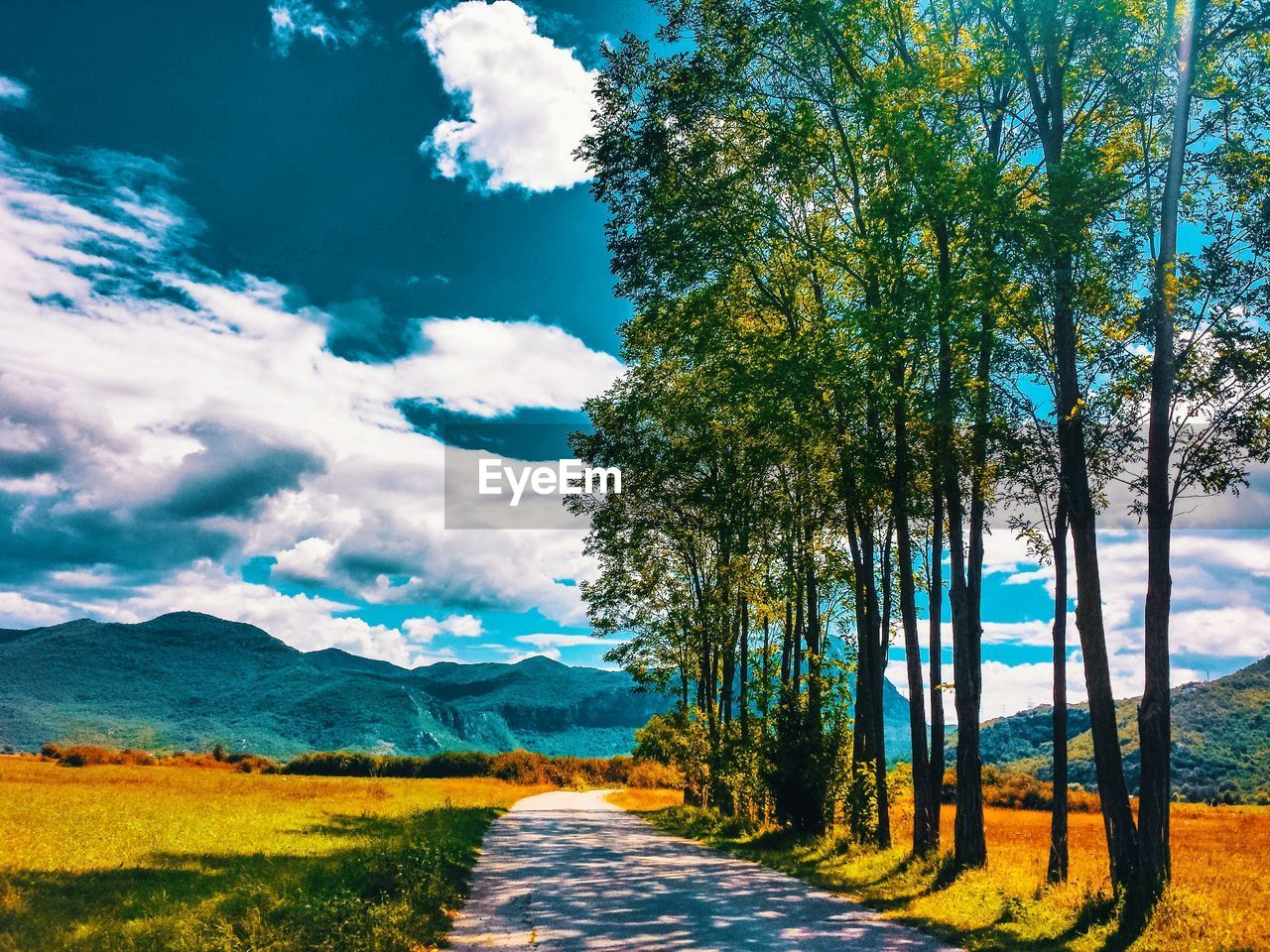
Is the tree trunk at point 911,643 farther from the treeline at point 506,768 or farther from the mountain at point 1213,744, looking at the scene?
the mountain at point 1213,744

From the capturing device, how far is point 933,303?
621 inches

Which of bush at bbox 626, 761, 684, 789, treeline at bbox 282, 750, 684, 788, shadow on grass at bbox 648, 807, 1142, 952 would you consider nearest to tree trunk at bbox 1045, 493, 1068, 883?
shadow on grass at bbox 648, 807, 1142, 952

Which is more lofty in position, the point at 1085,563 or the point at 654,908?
the point at 1085,563

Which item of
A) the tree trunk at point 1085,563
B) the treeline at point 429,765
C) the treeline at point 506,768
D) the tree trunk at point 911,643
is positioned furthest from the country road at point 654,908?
the treeline at point 506,768

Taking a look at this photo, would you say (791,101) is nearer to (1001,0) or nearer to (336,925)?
(1001,0)

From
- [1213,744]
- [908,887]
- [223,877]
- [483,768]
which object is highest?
[223,877]

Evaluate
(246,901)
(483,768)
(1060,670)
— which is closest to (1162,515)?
(1060,670)

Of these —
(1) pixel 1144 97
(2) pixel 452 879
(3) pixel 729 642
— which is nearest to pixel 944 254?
(1) pixel 1144 97

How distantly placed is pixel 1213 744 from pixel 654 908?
180m

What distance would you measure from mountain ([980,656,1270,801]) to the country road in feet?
321

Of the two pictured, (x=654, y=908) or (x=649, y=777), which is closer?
(x=654, y=908)

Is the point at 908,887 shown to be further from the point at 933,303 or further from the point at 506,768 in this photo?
the point at 506,768

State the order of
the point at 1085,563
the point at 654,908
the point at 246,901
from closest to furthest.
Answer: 1. the point at 246,901
2. the point at 654,908
3. the point at 1085,563

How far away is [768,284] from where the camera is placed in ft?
76.2
